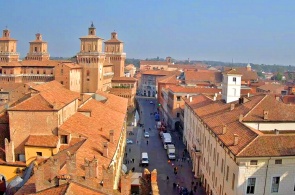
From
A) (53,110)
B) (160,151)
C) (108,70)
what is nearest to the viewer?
(53,110)

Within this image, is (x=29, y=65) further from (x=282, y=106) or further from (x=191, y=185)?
(x=282, y=106)

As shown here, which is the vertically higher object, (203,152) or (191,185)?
(203,152)

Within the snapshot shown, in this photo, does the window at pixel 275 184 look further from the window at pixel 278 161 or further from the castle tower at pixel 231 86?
the castle tower at pixel 231 86

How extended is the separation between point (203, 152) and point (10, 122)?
21720mm

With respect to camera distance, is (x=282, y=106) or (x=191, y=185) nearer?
(x=282, y=106)

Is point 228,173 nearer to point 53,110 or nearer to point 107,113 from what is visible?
point 53,110

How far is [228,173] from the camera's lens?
3017 centimetres

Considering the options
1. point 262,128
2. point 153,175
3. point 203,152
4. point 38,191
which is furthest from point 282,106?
point 38,191

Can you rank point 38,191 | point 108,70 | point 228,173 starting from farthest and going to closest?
point 108,70, point 228,173, point 38,191

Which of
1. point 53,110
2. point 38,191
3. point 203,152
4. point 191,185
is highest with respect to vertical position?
point 53,110

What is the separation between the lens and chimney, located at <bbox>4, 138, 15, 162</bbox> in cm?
3464

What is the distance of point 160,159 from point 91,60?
116ft

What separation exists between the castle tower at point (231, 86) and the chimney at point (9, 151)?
27.9 meters

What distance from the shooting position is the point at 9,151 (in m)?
34.7
